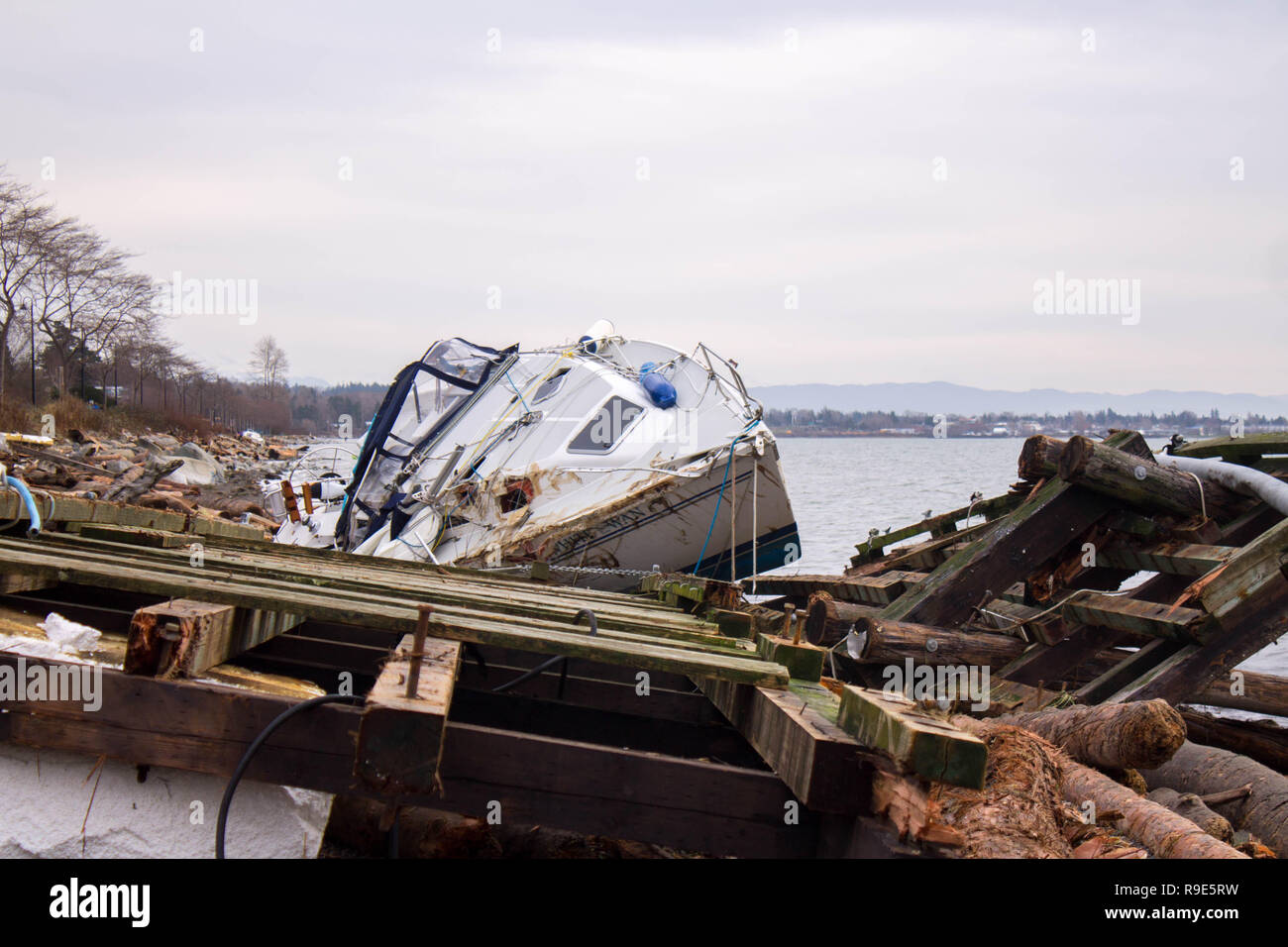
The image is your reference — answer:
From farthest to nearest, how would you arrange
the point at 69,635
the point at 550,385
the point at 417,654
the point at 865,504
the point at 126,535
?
the point at 865,504, the point at 550,385, the point at 126,535, the point at 69,635, the point at 417,654

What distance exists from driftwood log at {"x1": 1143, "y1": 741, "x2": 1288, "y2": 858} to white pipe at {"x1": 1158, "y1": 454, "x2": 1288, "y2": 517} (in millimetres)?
1709

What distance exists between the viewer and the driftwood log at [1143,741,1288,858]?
16.1ft

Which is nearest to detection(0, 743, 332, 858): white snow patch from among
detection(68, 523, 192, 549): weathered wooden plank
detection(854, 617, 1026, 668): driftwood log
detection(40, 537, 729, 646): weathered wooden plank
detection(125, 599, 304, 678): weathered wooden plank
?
detection(125, 599, 304, 678): weathered wooden plank

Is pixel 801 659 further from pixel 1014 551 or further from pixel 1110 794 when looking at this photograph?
pixel 1014 551

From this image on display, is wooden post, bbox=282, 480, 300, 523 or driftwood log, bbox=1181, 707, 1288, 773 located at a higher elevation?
wooden post, bbox=282, 480, 300, 523

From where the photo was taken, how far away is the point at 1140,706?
4.51 meters

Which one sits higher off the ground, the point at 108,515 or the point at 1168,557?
the point at 108,515

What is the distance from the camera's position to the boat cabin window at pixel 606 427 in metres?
13.0

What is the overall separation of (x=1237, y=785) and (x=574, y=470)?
27.7 feet

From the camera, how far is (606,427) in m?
13.3

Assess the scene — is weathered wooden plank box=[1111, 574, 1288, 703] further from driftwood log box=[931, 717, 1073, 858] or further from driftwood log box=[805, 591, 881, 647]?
driftwood log box=[931, 717, 1073, 858]

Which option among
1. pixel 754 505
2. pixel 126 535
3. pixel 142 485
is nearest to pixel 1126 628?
pixel 126 535
